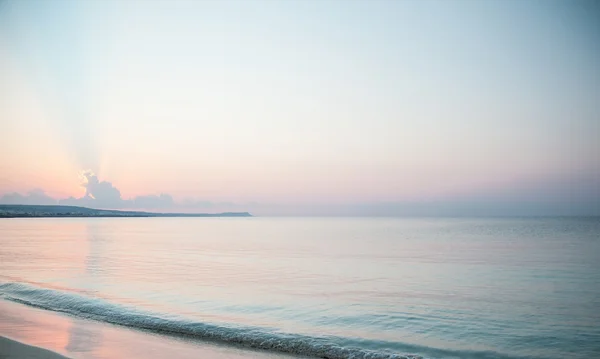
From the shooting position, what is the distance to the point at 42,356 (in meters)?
9.56

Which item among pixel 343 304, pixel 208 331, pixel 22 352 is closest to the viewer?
pixel 22 352

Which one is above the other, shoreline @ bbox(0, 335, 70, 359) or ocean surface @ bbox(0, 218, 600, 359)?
shoreline @ bbox(0, 335, 70, 359)

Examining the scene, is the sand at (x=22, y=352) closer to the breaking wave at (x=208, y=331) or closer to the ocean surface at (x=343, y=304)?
the ocean surface at (x=343, y=304)

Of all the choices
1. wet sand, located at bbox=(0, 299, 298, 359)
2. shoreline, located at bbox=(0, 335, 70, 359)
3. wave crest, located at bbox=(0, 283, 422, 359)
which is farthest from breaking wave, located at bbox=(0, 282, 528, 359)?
shoreline, located at bbox=(0, 335, 70, 359)

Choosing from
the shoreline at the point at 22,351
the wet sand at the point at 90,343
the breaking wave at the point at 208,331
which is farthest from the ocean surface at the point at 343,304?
the shoreline at the point at 22,351

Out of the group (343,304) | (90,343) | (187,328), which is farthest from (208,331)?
(343,304)

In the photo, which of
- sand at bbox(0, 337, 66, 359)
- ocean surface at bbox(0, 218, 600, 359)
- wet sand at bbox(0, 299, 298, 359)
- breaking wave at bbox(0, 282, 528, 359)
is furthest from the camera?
ocean surface at bbox(0, 218, 600, 359)

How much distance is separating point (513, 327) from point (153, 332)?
36.5 ft

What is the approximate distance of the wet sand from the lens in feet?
33.4

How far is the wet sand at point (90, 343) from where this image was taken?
10180mm

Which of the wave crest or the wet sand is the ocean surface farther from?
the wet sand

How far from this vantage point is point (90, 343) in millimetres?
11406

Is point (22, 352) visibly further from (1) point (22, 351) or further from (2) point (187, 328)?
(2) point (187, 328)

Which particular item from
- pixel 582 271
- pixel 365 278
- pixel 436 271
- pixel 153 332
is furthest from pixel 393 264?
pixel 153 332
